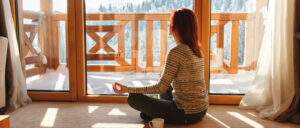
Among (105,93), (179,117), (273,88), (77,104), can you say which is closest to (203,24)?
(273,88)

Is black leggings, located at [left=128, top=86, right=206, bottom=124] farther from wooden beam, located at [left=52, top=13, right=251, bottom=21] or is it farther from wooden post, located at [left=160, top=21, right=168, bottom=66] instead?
wooden beam, located at [left=52, top=13, right=251, bottom=21]

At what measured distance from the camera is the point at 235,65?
2.45 m

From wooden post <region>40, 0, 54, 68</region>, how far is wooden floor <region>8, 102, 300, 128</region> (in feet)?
1.50

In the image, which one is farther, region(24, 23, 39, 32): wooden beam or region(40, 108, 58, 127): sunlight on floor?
region(24, 23, 39, 32): wooden beam

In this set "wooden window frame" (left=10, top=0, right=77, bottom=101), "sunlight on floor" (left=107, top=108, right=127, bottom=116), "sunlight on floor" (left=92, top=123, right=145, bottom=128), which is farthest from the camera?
"wooden window frame" (left=10, top=0, right=77, bottom=101)

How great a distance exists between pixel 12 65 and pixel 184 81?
5.17 ft

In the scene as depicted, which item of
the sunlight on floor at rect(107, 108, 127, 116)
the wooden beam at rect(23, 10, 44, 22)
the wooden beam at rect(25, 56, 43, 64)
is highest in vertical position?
the wooden beam at rect(23, 10, 44, 22)

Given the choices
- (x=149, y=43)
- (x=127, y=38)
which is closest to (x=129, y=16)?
(x=127, y=38)

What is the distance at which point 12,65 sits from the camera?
229 cm

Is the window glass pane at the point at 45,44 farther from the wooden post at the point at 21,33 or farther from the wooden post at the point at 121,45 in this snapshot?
the wooden post at the point at 121,45

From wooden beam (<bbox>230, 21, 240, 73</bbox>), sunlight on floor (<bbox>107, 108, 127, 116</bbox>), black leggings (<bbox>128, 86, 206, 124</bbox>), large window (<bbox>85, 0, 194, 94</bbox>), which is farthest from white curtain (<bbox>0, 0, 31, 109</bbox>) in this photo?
wooden beam (<bbox>230, 21, 240, 73</bbox>)

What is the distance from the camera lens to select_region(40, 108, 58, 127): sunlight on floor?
6.16 feet

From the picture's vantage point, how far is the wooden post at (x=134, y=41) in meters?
2.46

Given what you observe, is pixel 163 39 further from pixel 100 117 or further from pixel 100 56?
pixel 100 117
